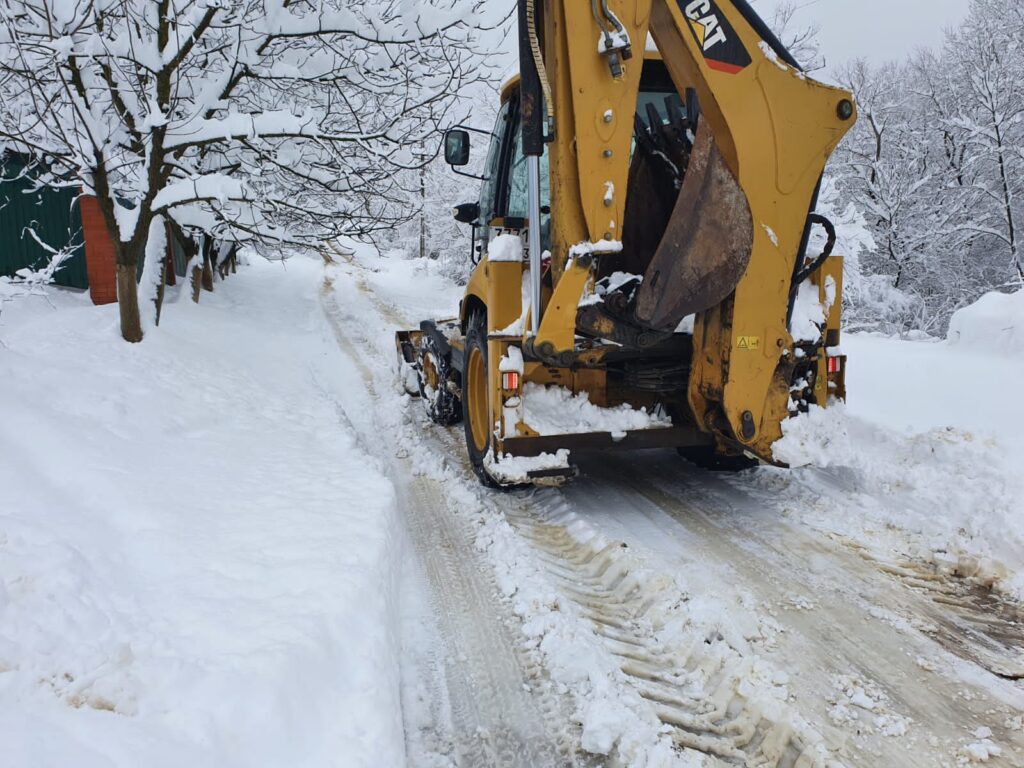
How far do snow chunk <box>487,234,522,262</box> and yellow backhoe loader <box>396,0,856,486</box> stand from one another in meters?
0.02

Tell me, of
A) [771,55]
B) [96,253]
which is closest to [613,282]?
[771,55]

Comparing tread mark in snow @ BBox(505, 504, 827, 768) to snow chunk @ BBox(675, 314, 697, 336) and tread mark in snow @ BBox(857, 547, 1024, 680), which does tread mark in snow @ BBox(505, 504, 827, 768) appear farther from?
snow chunk @ BBox(675, 314, 697, 336)

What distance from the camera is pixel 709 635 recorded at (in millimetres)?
3039

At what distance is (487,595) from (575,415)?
148cm

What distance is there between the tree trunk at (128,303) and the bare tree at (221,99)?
0.5 inches

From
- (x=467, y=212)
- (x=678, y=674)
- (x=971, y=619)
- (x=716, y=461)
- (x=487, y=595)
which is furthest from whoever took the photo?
(x=467, y=212)

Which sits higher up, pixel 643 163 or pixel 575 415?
pixel 643 163

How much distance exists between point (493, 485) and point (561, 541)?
3.32 ft

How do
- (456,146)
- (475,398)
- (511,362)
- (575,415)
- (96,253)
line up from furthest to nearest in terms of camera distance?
(96,253) → (475,398) → (456,146) → (575,415) → (511,362)

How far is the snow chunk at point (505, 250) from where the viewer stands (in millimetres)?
4547

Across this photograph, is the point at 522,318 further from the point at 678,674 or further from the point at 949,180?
the point at 949,180

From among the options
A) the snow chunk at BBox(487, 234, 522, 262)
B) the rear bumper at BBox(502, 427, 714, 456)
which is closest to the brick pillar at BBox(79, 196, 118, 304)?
the snow chunk at BBox(487, 234, 522, 262)

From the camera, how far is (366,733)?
225 cm

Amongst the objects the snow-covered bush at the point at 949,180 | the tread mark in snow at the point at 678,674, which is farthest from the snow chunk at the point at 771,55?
the snow-covered bush at the point at 949,180
